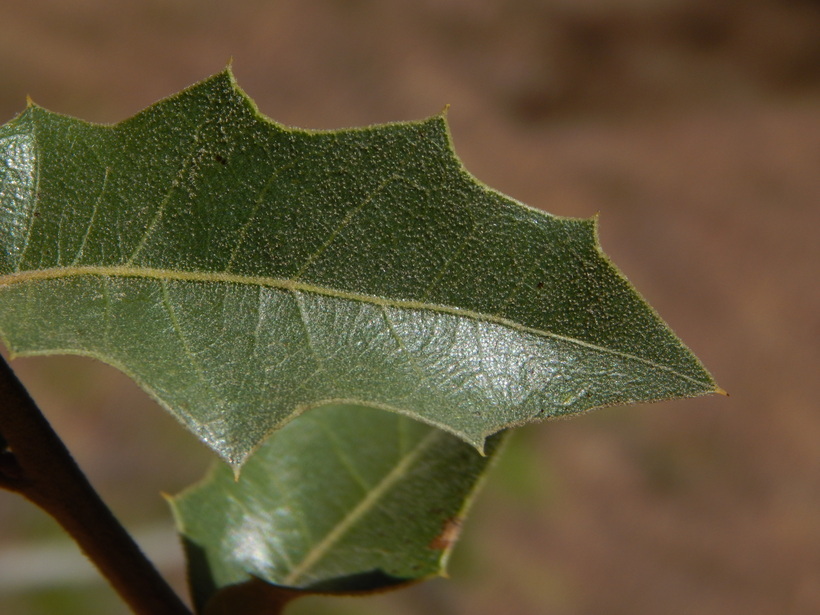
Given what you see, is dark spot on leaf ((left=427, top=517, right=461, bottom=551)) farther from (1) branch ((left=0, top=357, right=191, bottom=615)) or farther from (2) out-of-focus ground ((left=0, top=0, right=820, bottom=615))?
(2) out-of-focus ground ((left=0, top=0, right=820, bottom=615))

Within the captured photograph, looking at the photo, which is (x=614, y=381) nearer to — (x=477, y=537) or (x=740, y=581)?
(x=477, y=537)

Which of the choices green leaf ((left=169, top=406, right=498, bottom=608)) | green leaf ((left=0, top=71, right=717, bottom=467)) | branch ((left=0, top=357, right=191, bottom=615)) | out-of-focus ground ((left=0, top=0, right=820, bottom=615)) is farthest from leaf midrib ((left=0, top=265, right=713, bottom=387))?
out-of-focus ground ((left=0, top=0, right=820, bottom=615))

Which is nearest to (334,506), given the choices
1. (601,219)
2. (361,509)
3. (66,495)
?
(361,509)

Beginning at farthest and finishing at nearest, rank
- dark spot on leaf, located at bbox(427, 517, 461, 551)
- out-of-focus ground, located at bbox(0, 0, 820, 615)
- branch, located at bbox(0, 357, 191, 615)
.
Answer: out-of-focus ground, located at bbox(0, 0, 820, 615) → dark spot on leaf, located at bbox(427, 517, 461, 551) → branch, located at bbox(0, 357, 191, 615)

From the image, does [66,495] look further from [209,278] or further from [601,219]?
[601,219]

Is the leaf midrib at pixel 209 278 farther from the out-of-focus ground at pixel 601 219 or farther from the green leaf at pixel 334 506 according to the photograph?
the out-of-focus ground at pixel 601 219

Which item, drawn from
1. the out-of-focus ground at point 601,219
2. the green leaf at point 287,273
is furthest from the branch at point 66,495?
the out-of-focus ground at point 601,219

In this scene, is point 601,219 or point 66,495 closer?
point 66,495
